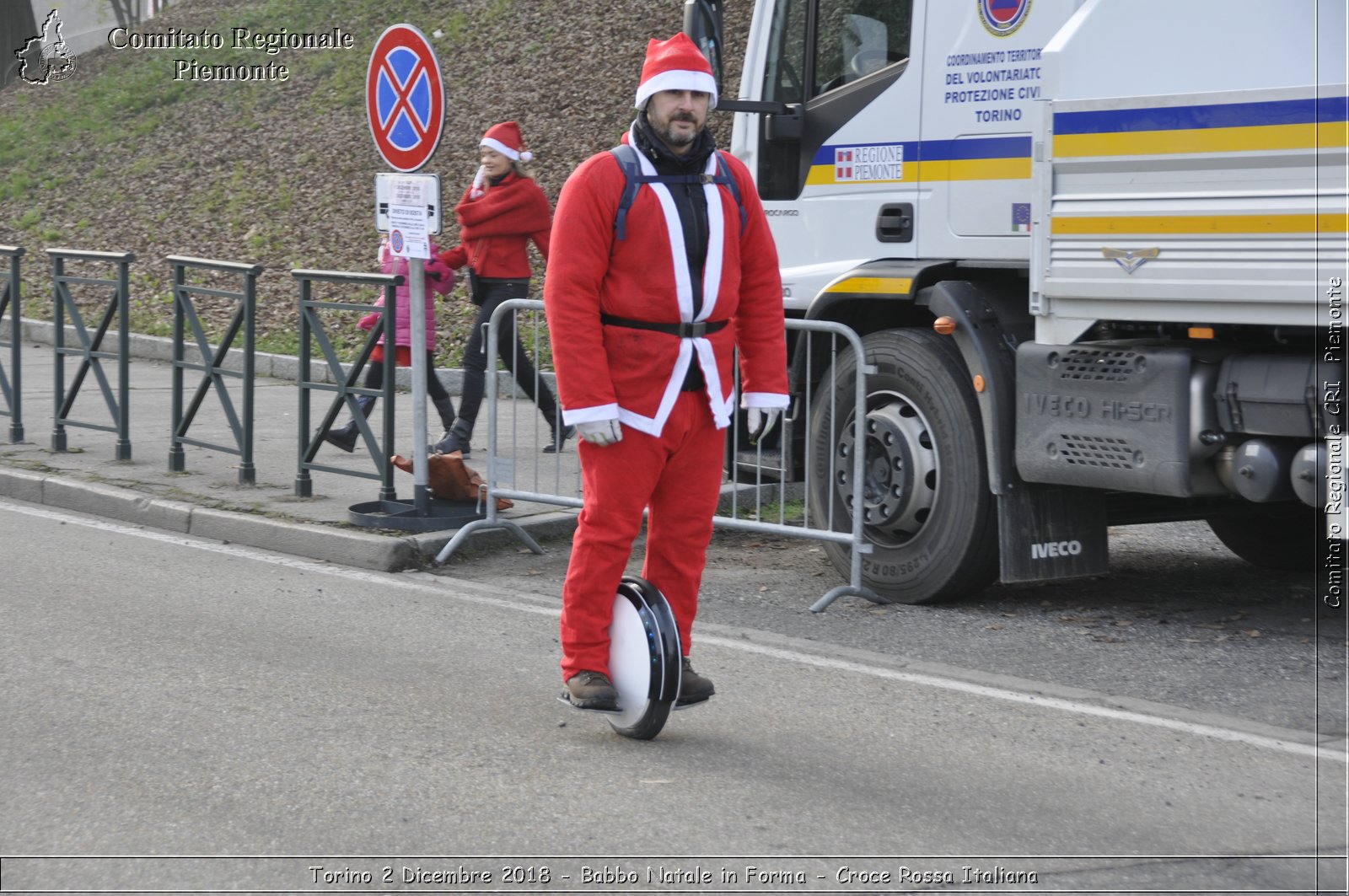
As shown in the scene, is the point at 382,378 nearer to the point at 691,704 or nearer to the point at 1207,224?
the point at 691,704

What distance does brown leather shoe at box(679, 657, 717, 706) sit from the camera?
5047 mm

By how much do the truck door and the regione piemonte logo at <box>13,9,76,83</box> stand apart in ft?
73.1

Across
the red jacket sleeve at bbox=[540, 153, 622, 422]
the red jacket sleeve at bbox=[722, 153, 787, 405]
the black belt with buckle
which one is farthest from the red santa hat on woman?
the black belt with buckle

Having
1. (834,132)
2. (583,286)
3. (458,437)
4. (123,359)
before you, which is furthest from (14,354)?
(583,286)

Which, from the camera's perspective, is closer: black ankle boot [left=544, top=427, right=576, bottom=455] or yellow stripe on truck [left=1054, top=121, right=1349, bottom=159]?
yellow stripe on truck [left=1054, top=121, right=1349, bottom=159]

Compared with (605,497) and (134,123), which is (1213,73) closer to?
(605,497)

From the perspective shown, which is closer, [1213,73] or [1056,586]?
[1213,73]

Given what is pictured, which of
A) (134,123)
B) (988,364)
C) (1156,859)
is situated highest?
(134,123)

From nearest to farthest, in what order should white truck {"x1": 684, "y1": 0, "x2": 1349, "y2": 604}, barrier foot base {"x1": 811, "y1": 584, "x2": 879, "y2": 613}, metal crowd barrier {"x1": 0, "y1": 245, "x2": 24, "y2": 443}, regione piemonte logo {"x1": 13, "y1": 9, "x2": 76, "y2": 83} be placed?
white truck {"x1": 684, "y1": 0, "x2": 1349, "y2": 604} < barrier foot base {"x1": 811, "y1": 584, "x2": 879, "y2": 613} < metal crowd barrier {"x1": 0, "y1": 245, "x2": 24, "y2": 443} < regione piemonte logo {"x1": 13, "y1": 9, "x2": 76, "y2": 83}

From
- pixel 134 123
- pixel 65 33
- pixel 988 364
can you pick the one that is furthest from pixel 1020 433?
pixel 65 33

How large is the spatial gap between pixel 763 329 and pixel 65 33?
2864cm

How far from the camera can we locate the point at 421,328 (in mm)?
8195

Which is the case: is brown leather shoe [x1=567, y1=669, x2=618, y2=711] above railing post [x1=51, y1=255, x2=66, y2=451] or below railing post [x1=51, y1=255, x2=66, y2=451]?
below

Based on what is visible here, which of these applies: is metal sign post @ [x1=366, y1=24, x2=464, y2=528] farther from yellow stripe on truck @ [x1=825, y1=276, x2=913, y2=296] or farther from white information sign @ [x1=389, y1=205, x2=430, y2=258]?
yellow stripe on truck @ [x1=825, y1=276, x2=913, y2=296]
